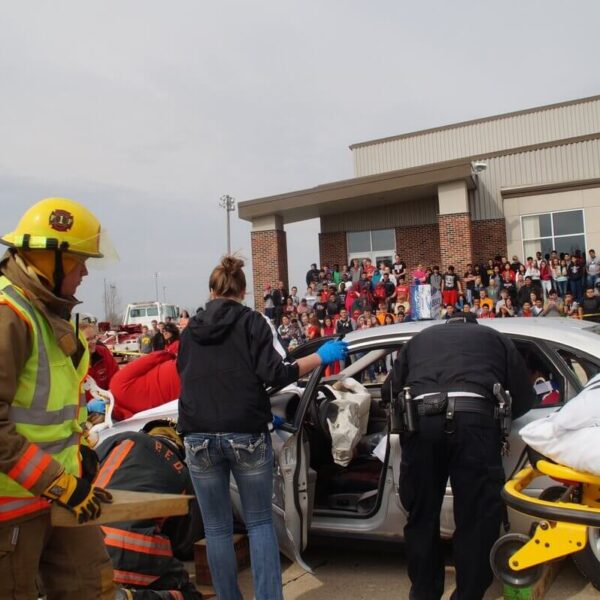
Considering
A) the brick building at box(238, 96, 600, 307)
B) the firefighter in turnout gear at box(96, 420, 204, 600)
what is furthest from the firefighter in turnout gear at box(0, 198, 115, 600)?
the brick building at box(238, 96, 600, 307)

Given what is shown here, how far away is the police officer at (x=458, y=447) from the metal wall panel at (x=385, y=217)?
1963 cm

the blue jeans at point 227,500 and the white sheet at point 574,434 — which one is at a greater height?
the white sheet at point 574,434

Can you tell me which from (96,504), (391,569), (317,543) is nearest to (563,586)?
(391,569)

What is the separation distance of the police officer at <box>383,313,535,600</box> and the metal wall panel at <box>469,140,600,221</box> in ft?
62.3

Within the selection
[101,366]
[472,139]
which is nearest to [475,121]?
[472,139]

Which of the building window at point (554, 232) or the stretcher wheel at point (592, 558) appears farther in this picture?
the building window at point (554, 232)

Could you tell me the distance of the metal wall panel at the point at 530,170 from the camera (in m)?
20.2

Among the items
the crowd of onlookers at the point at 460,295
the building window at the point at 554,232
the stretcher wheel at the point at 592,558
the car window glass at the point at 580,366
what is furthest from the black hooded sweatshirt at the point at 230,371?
the building window at the point at 554,232

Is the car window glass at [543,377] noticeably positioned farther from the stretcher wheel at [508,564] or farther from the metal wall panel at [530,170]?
the metal wall panel at [530,170]

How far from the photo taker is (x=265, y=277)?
73.0 ft

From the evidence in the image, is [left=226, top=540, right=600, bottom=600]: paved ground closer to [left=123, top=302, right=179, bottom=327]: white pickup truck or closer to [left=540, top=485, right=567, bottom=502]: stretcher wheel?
[left=540, top=485, right=567, bottom=502]: stretcher wheel

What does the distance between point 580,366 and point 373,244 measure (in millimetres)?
19992

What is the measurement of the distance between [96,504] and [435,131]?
2755 centimetres

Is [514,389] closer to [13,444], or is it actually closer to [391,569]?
[391,569]
